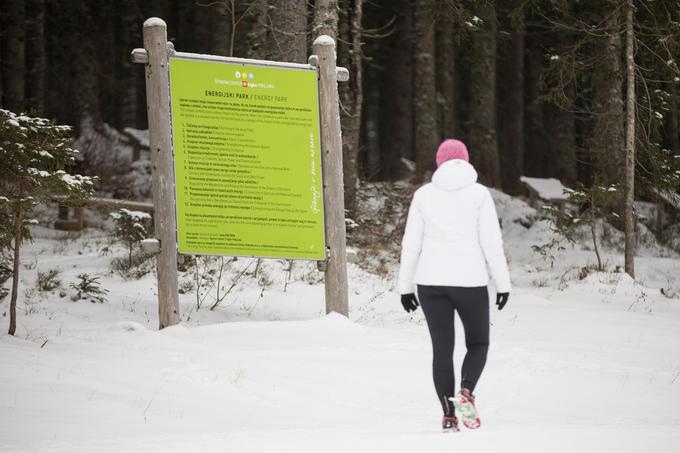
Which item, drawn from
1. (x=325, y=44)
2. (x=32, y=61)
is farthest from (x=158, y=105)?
(x=32, y=61)

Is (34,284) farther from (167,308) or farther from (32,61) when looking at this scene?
(32,61)

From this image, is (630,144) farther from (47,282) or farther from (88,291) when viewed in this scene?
(47,282)

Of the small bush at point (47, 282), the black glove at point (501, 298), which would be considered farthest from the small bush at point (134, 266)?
the black glove at point (501, 298)

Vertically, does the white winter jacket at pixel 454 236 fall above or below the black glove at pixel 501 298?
above

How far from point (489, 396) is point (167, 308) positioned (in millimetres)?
3689

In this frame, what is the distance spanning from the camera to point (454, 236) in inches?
195

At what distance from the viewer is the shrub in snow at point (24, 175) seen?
8.02 m

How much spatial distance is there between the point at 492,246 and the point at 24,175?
521 centimetres

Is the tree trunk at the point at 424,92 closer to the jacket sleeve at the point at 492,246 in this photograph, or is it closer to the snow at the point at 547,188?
the snow at the point at 547,188

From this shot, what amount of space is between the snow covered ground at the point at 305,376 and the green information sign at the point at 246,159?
3.26 feet

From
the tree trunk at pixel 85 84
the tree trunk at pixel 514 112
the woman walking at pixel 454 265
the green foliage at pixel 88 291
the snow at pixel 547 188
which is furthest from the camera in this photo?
the tree trunk at pixel 514 112

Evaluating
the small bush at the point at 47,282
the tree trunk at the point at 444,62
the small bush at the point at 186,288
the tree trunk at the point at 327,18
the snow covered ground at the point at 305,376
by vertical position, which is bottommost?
the snow covered ground at the point at 305,376

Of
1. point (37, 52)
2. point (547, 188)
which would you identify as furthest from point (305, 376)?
point (37, 52)

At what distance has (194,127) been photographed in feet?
28.7
